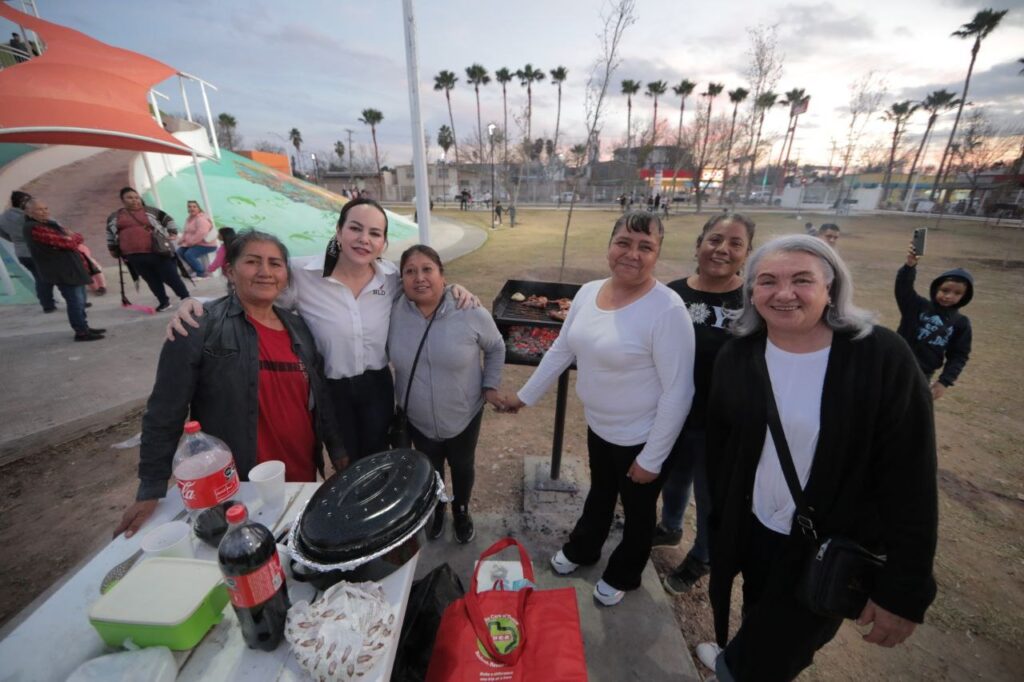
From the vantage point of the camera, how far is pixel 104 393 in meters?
4.37

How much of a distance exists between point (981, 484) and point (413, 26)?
7233 millimetres

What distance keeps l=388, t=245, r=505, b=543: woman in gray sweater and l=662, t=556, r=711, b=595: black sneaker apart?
62.8 inches

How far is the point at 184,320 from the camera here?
1.84 metres

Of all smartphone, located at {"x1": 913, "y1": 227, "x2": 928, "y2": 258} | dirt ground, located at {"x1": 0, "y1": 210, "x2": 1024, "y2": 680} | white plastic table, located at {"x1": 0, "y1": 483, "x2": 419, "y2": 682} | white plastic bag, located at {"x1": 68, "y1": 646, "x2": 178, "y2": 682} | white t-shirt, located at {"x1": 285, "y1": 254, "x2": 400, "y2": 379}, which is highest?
smartphone, located at {"x1": 913, "y1": 227, "x2": 928, "y2": 258}

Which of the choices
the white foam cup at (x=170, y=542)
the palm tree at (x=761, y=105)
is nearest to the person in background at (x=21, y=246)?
the white foam cup at (x=170, y=542)

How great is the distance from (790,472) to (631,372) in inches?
28.7

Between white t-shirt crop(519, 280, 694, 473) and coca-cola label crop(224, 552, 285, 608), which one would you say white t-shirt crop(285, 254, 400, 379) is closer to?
white t-shirt crop(519, 280, 694, 473)

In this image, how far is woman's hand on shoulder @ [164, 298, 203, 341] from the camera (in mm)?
1816

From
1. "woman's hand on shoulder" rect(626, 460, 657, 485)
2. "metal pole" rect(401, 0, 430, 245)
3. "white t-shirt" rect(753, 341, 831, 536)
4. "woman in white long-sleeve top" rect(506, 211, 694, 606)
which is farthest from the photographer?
"metal pole" rect(401, 0, 430, 245)

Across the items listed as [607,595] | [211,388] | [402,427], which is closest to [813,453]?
[607,595]

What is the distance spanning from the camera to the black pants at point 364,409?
2424 mm

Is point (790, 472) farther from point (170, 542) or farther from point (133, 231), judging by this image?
point (133, 231)

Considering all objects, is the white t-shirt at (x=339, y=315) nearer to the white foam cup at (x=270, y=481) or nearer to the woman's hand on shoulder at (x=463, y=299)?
the woman's hand on shoulder at (x=463, y=299)

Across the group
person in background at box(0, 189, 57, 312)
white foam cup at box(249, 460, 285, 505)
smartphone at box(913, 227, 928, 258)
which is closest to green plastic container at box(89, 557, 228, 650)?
white foam cup at box(249, 460, 285, 505)
